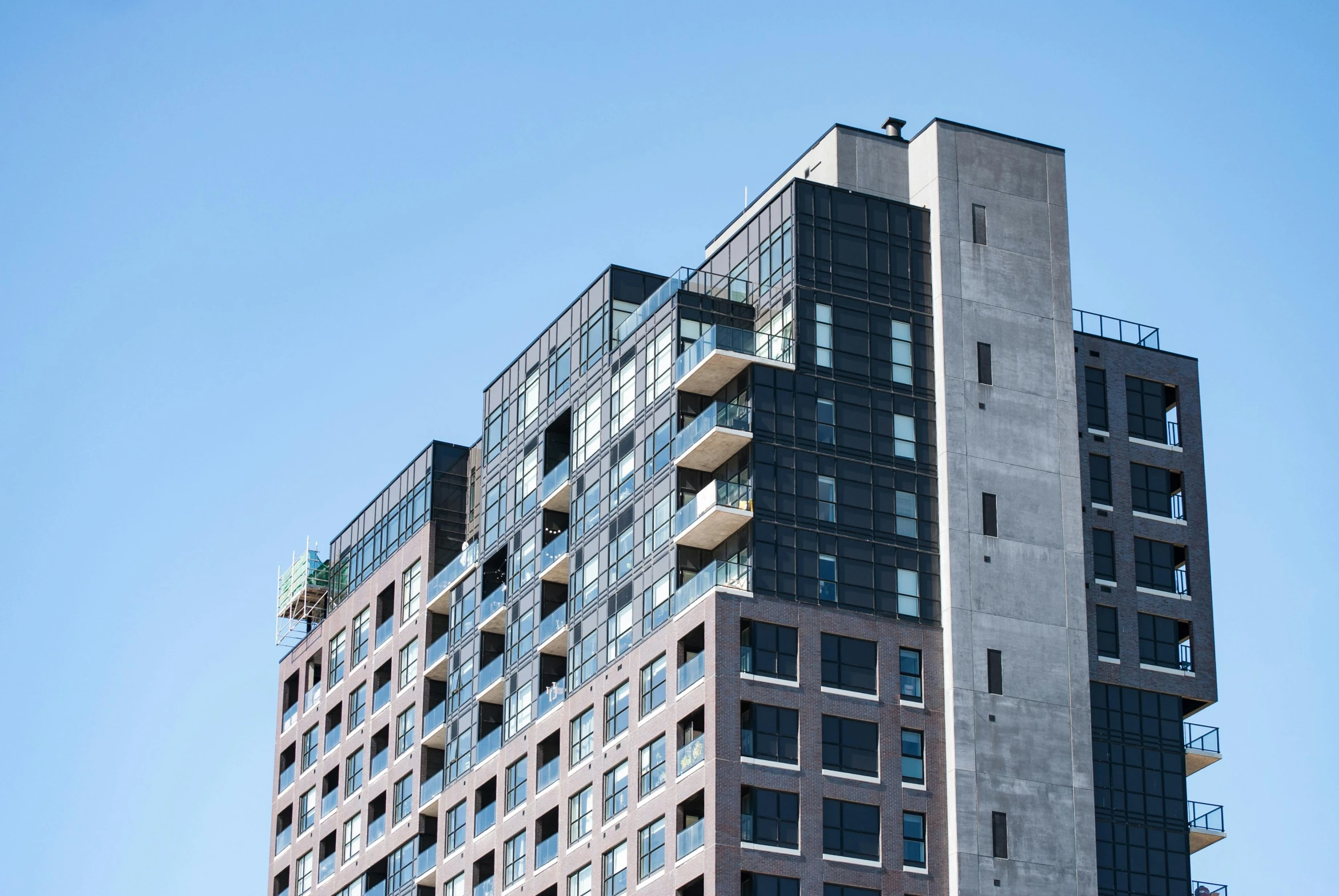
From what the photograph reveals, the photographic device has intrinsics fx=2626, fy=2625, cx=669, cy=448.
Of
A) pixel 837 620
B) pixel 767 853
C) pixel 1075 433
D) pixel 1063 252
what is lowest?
pixel 767 853

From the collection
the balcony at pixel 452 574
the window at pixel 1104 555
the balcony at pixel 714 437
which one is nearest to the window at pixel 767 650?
the balcony at pixel 714 437

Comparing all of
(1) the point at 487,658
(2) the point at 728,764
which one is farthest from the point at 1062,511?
(1) the point at 487,658

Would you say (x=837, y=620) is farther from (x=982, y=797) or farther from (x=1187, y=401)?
(x=1187, y=401)

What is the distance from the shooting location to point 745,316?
124750mm

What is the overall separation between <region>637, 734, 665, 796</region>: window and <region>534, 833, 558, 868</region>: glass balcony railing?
9012 millimetres

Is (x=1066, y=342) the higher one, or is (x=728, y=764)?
(x=1066, y=342)

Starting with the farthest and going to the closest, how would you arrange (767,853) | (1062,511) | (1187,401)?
(1187,401) < (1062,511) < (767,853)

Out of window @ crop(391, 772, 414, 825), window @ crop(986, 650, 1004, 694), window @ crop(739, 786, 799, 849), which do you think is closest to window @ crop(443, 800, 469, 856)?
window @ crop(391, 772, 414, 825)

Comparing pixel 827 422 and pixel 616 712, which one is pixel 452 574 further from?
pixel 827 422

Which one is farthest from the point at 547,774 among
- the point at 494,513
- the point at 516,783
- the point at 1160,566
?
the point at 1160,566

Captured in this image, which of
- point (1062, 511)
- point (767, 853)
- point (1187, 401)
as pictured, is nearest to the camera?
point (767, 853)

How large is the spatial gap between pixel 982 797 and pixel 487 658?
1342 inches

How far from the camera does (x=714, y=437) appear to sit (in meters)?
119

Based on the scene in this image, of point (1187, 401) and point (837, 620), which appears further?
point (1187, 401)
